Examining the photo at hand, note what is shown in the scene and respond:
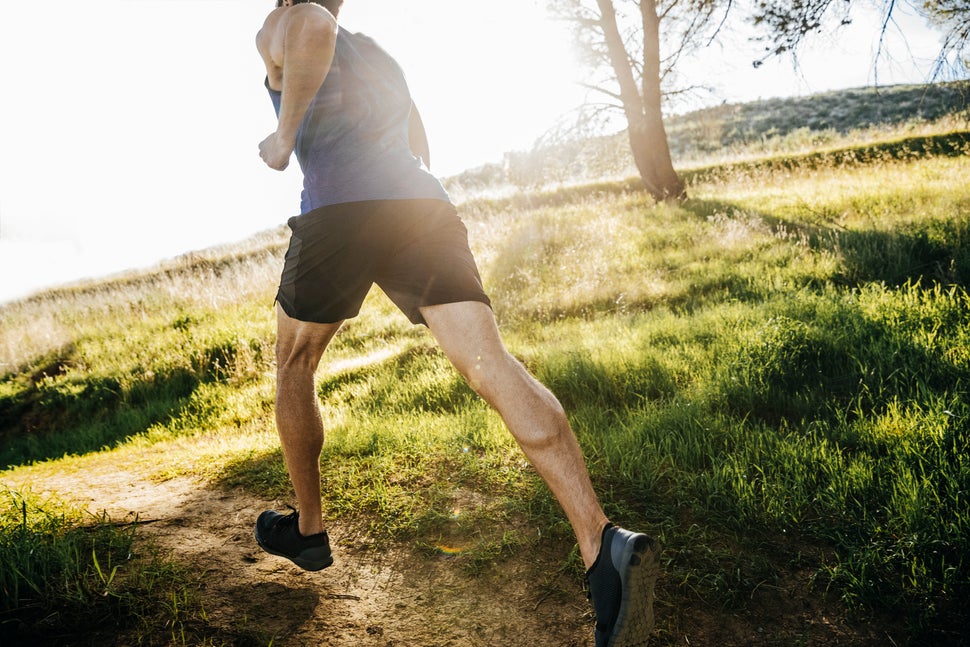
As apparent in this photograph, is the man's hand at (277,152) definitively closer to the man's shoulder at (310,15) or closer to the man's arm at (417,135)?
the man's shoulder at (310,15)

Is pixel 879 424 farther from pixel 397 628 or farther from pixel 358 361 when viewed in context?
pixel 358 361

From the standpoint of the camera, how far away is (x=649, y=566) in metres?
1.37

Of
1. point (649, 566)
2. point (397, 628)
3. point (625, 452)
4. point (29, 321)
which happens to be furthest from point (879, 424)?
point (29, 321)

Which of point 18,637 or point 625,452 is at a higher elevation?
point 18,637

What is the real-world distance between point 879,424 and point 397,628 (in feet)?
8.03

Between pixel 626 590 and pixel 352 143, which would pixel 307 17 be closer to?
pixel 352 143

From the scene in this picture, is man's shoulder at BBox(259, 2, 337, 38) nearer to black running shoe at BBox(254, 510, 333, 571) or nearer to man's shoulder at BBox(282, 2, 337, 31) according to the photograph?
man's shoulder at BBox(282, 2, 337, 31)

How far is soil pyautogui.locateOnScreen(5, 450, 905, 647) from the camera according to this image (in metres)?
1.69

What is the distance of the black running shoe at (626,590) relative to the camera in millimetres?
1355

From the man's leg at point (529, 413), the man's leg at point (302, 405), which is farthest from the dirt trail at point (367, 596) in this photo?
the man's leg at point (529, 413)

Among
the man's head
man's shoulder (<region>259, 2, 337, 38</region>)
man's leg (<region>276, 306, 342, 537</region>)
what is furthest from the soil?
the man's head

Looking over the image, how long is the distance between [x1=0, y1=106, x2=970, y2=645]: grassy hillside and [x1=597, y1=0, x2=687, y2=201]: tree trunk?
3792 millimetres

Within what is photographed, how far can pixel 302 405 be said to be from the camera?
191 centimetres

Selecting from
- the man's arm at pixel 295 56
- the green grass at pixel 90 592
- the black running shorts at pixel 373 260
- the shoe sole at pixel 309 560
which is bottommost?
the shoe sole at pixel 309 560
